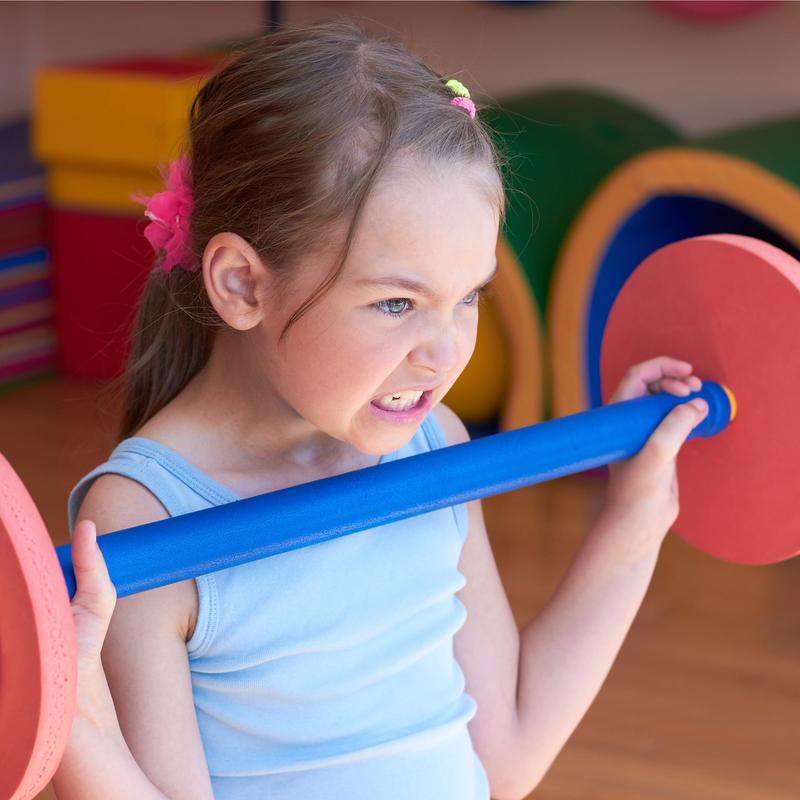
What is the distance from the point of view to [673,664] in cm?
188

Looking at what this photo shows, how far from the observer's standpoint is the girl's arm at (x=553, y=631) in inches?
38.8

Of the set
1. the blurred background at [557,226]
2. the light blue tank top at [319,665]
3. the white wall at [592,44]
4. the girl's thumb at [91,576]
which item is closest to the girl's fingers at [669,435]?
the light blue tank top at [319,665]

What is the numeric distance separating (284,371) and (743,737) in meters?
1.09

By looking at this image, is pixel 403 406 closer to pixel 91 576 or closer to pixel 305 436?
pixel 305 436

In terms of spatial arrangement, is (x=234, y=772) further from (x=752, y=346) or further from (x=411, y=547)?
(x=752, y=346)

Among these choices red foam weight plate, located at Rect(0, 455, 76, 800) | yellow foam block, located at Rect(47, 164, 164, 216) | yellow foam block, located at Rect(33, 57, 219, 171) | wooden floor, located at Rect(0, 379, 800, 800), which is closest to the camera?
red foam weight plate, located at Rect(0, 455, 76, 800)

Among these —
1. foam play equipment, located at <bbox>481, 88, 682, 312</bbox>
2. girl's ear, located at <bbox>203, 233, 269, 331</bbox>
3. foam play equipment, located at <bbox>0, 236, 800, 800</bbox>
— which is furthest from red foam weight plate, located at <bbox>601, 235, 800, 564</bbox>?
foam play equipment, located at <bbox>481, 88, 682, 312</bbox>

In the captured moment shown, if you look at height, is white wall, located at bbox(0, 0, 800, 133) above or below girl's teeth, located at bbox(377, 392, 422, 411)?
below

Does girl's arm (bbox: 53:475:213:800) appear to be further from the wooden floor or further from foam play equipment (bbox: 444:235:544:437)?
foam play equipment (bbox: 444:235:544:437)

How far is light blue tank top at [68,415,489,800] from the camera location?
0.83m

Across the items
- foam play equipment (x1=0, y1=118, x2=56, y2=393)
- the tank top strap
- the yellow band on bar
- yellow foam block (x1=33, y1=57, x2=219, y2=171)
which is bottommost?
foam play equipment (x1=0, y1=118, x2=56, y2=393)

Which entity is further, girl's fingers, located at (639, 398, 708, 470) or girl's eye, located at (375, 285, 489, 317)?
girl's fingers, located at (639, 398, 708, 470)

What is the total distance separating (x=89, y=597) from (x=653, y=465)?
16.4 inches

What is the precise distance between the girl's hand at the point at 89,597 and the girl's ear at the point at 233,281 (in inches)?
7.5
